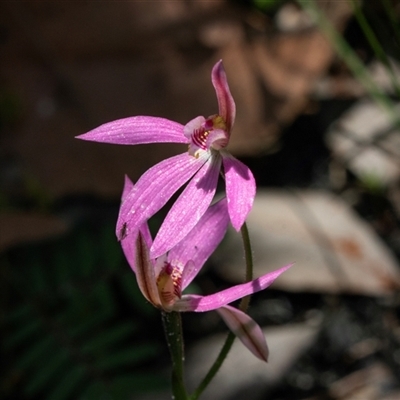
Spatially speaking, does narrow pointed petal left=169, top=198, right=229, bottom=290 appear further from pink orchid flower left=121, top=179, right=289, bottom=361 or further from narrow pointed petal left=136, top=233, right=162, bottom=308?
narrow pointed petal left=136, top=233, right=162, bottom=308

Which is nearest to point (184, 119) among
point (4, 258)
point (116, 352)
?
point (4, 258)

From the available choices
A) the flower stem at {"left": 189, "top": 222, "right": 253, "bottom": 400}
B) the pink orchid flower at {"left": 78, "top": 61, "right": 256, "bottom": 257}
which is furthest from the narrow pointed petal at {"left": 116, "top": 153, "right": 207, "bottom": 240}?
the flower stem at {"left": 189, "top": 222, "right": 253, "bottom": 400}

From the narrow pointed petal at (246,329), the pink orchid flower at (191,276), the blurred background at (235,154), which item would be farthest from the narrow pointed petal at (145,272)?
the blurred background at (235,154)

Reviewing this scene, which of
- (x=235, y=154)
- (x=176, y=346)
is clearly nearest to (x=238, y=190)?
(x=176, y=346)

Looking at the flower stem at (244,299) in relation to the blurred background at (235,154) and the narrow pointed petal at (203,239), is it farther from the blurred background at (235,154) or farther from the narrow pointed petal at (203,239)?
the blurred background at (235,154)

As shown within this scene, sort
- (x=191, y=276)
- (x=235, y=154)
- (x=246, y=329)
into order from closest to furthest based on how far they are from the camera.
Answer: (x=246, y=329) < (x=191, y=276) < (x=235, y=154)

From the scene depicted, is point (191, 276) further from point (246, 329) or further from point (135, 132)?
point (135, 132)

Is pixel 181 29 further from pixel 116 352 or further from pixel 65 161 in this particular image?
pixel 116 352
